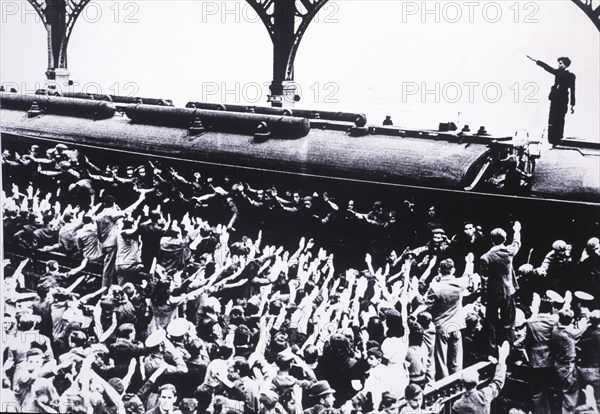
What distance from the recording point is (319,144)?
15.7 ft

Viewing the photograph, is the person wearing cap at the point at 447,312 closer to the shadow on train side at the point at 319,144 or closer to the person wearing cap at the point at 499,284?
the person wearing cap at the point at 499,284

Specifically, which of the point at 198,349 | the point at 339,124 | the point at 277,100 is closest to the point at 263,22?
the point at 277,100

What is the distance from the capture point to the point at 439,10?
4.58m

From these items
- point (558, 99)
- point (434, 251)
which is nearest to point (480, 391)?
point (434, 251)

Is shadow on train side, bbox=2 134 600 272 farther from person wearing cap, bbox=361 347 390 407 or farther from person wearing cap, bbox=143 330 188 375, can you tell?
person wearing cap, bbox=143 330 188 375

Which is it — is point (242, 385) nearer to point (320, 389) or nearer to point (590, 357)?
point (320, 389)

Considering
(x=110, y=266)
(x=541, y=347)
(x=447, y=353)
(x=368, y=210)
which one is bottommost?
(x=447, y=353)

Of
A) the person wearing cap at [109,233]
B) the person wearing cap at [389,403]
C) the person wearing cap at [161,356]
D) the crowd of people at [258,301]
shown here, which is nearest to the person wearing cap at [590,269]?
the crowd of people at [258,301]

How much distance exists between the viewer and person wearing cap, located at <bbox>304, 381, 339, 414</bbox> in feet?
15.7

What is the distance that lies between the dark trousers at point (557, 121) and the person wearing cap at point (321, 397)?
81.4 inches

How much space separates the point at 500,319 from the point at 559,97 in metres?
1.35

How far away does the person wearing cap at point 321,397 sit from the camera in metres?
4.78

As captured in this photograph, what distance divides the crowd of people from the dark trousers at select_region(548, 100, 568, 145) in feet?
1.92

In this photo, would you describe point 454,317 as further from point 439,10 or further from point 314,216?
point 439,10
